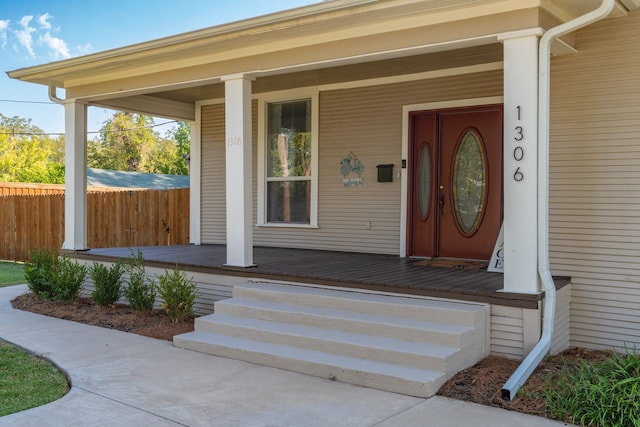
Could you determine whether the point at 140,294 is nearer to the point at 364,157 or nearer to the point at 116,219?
the point at 364,157

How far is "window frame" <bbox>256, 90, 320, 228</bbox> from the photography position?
8.33 m

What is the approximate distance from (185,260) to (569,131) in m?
4.54

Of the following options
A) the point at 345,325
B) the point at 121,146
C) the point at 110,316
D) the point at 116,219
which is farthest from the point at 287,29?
the point at 121,146

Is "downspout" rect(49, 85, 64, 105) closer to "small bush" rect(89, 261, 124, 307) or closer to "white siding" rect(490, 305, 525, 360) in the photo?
"small bush" rect(89, 261, 124, 307)

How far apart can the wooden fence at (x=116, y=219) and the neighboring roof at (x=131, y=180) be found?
519cm

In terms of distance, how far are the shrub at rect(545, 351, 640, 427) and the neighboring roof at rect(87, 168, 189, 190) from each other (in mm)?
17214

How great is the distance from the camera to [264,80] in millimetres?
7914

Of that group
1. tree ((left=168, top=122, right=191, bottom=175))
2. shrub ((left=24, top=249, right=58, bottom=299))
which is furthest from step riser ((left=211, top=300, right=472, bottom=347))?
tree ((left=168, top=122, right=191, bottom=175))

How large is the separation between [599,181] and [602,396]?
2.48 metres

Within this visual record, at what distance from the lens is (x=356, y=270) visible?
6102 mm

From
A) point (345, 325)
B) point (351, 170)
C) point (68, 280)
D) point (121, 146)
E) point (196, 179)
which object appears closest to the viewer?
point (345, 325)

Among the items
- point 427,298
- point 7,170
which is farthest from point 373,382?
point 7,170

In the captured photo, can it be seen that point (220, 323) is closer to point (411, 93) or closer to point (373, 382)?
point (373, 382)

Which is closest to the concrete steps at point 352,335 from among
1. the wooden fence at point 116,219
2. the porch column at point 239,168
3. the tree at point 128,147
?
the porch column at point 239,168
